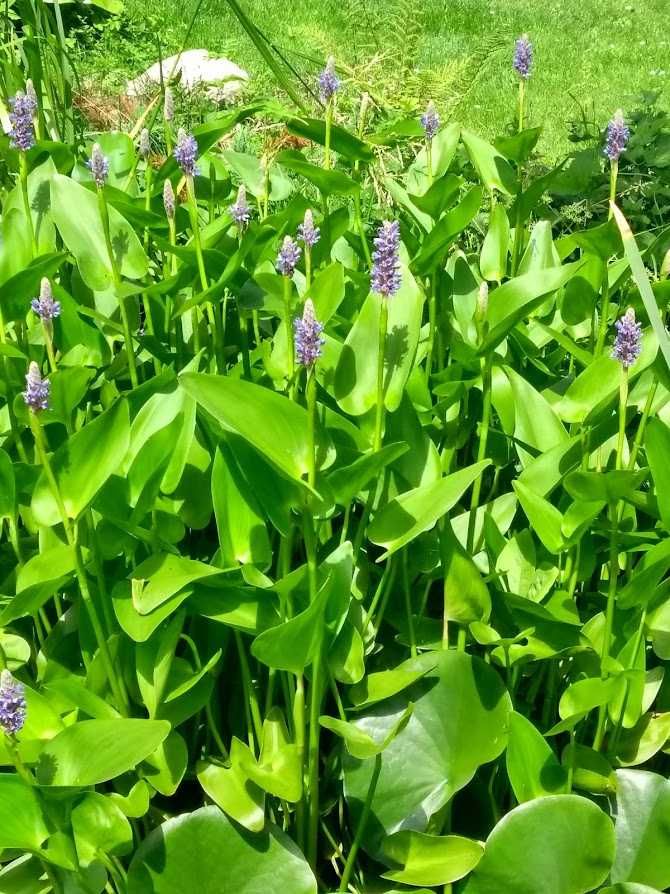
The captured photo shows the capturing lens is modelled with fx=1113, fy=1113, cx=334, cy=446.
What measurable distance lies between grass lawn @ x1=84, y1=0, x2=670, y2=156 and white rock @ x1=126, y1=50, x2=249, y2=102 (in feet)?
0.46

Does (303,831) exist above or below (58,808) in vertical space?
below

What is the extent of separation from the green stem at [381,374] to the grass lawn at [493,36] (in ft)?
11.0

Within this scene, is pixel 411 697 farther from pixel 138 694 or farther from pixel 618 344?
pixel 618 344

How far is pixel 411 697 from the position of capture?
4.42 feet

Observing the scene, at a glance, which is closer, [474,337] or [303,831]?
[303,831]

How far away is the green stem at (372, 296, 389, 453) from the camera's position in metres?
1.17

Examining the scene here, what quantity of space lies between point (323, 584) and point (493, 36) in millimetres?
4225

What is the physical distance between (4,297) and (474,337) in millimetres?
646

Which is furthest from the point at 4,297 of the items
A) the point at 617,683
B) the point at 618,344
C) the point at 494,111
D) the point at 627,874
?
the point at 494,111

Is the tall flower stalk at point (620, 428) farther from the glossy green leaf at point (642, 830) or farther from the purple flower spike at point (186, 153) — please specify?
the purple flower spike at point (186, 153)

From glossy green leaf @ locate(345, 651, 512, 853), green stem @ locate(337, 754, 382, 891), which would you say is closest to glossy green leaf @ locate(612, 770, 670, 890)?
glossy green leaf @ locate(345, 651, 512, 853)

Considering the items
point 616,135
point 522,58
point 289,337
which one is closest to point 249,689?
point 289,337

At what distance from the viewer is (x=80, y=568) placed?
3.85 feet

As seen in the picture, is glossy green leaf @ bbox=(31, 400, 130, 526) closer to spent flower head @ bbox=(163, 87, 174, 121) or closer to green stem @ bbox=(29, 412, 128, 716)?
green stem @ bbox=(29, 412, 128, 716)
